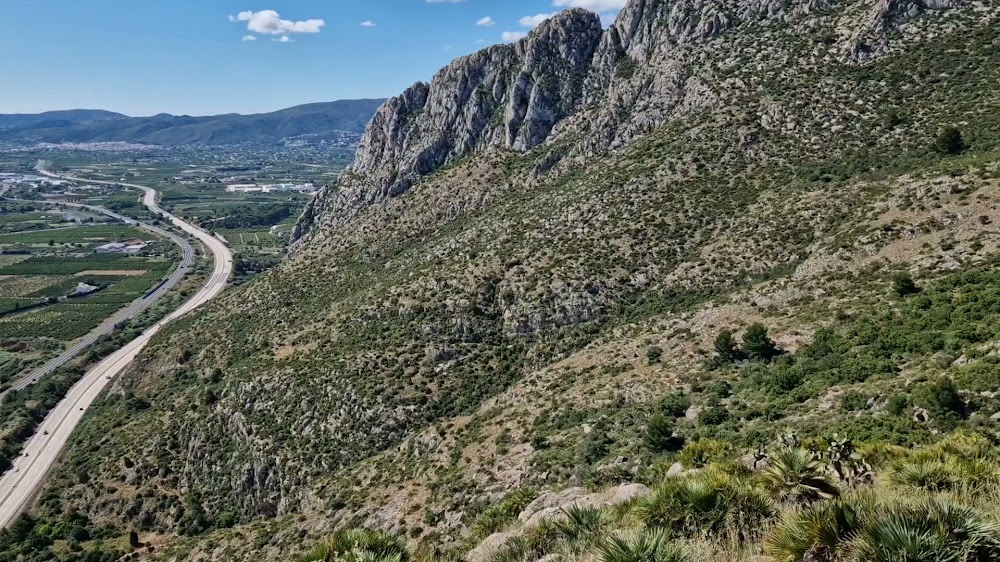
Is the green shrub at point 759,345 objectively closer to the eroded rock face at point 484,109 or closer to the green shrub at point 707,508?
the green shrub at point 707,508

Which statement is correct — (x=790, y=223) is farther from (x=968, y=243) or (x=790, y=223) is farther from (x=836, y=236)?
(x=968, y=243)

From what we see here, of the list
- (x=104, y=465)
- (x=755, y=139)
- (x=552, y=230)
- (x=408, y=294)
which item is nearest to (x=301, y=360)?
(x=408, y=294)

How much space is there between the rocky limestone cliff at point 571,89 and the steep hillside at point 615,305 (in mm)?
572

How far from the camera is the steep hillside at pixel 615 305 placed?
32875 millimetres

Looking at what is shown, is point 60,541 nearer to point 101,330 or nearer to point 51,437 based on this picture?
point 51,437

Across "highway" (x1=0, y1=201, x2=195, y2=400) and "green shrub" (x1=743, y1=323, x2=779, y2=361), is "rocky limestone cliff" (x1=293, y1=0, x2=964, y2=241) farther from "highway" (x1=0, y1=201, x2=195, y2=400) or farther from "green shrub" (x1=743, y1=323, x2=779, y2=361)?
"highway" (x1=0, y1=201, x2=195, y2=400)

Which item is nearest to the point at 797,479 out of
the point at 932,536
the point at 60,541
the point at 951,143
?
the point at 932,536

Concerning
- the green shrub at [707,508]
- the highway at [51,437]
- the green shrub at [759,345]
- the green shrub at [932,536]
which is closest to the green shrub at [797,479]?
the green shrub at [707,508]

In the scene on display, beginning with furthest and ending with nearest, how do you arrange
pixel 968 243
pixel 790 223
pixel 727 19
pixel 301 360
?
pixel 727 19 → pixel 301 360 → pixel 790 223 → pixel 968 243

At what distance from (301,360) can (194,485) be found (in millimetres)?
15967

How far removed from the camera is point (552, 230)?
6444cm

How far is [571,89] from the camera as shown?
92.6 m

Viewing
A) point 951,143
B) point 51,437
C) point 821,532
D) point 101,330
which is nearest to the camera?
point 821,532

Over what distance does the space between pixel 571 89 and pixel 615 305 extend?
5193 cm
